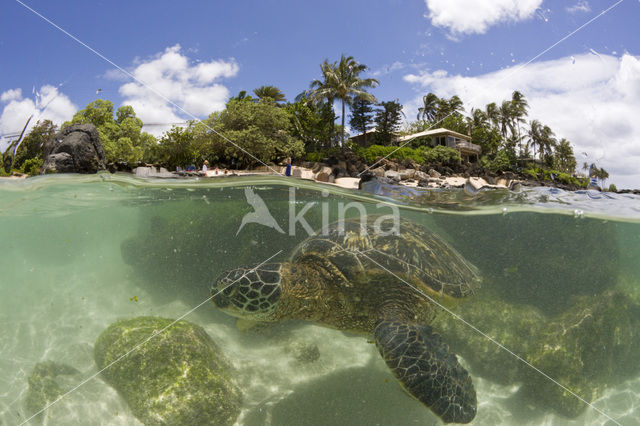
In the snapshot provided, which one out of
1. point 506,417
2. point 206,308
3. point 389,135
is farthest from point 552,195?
point 389,135

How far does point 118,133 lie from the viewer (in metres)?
30.7

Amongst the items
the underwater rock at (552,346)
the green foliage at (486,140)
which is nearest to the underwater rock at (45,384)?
the underwater rock at (552,346)

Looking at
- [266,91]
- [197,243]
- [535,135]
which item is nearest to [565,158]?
[535,135]

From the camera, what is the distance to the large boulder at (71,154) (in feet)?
28.1

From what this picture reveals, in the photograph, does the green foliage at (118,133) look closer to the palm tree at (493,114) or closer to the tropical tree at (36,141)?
the tropical tree at (36,141)

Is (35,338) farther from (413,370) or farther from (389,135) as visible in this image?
(389,135)

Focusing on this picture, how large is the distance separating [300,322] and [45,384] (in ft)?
13.9

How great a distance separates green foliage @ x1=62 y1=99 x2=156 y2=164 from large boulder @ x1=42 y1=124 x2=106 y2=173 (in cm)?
1575

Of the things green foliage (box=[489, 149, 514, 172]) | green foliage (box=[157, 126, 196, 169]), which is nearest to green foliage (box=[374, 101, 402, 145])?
green foliage (box=[489, 149, 514, 172])

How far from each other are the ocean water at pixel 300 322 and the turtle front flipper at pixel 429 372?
1.56 m

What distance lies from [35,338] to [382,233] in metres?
6.96

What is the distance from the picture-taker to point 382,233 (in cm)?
532

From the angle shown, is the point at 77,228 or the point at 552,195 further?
the point at 77,228

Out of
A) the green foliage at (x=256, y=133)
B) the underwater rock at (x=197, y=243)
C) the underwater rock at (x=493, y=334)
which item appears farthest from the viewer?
the green foliage at (x=256, y=133)
